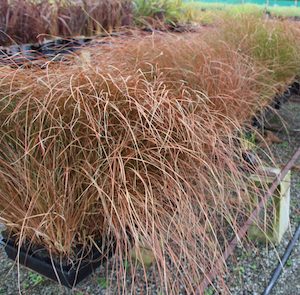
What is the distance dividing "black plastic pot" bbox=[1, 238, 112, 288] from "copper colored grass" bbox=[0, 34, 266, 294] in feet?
0.12

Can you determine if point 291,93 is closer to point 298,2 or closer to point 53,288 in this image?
point 53,288

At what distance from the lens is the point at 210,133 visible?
1.32 m

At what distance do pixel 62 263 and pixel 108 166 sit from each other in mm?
336

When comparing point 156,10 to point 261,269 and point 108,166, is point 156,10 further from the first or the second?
point 108,166

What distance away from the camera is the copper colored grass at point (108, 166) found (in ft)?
3.75

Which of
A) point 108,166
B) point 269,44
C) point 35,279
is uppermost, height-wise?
point 108,166

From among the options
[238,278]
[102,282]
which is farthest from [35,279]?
[238,278]

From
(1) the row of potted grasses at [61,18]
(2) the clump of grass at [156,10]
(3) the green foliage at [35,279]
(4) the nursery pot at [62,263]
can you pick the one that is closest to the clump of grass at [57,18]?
(1) the row of potted grasses at [61,18]

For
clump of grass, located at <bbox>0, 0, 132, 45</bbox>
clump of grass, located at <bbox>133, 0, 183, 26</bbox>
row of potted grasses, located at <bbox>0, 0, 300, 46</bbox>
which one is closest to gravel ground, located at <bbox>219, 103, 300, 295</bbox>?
row of potted grasses, located at <bbox>0, 0, 300, 46</bbox>

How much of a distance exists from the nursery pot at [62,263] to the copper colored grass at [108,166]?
0.03 m

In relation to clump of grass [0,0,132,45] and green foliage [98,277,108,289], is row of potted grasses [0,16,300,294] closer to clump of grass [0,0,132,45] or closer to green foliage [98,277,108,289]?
green foliage [98,277,108,289]

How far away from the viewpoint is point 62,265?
1247 millimetres

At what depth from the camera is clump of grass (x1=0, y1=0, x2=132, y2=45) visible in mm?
2826

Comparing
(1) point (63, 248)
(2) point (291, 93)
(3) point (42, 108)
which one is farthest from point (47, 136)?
(2) point (291, 93)
